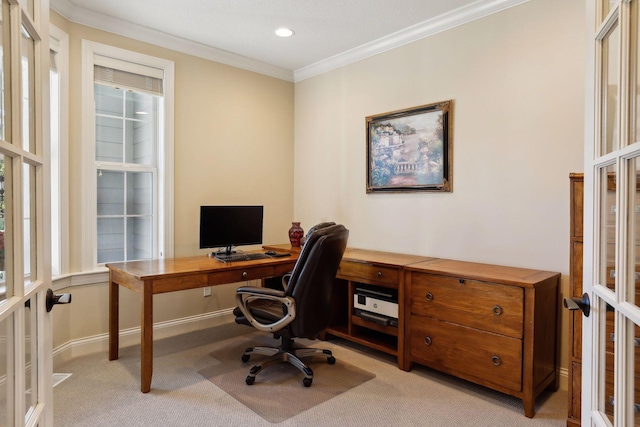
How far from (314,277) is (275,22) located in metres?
2.03

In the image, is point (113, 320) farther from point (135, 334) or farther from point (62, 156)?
point (62, 156)

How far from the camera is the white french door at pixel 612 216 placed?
878mm

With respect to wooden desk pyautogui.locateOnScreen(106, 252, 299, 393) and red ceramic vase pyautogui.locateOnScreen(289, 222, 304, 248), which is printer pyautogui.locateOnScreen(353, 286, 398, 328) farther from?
red ceramic vase pyautogui.locateOnScreen(289, 222, 304, 248)

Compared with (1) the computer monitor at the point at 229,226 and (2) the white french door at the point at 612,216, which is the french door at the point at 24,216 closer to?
(2) the white french door at the point at 612,216

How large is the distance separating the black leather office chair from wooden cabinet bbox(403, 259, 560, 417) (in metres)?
0.61

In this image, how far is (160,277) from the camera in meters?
2.47

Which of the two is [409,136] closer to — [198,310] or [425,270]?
[425,270]

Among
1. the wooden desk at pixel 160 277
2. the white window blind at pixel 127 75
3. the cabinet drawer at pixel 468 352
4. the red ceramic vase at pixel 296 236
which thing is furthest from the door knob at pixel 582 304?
the white window blind at pixel 127 75

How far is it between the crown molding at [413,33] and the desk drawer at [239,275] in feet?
6.94

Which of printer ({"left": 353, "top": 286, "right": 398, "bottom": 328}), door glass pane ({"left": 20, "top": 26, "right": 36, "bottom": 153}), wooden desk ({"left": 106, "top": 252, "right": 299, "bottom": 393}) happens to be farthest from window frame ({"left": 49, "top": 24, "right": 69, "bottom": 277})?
printer ({"left": 353, "top": 286, "right": 398, "bottom": 328})

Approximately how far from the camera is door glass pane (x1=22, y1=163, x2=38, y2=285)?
0.95 m

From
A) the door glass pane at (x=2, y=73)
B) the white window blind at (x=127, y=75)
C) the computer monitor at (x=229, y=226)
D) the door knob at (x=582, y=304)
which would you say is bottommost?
the door knob at (x=582, y=304)

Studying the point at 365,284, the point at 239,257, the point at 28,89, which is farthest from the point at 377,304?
the point at 28,89

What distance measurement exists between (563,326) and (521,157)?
1.12m
